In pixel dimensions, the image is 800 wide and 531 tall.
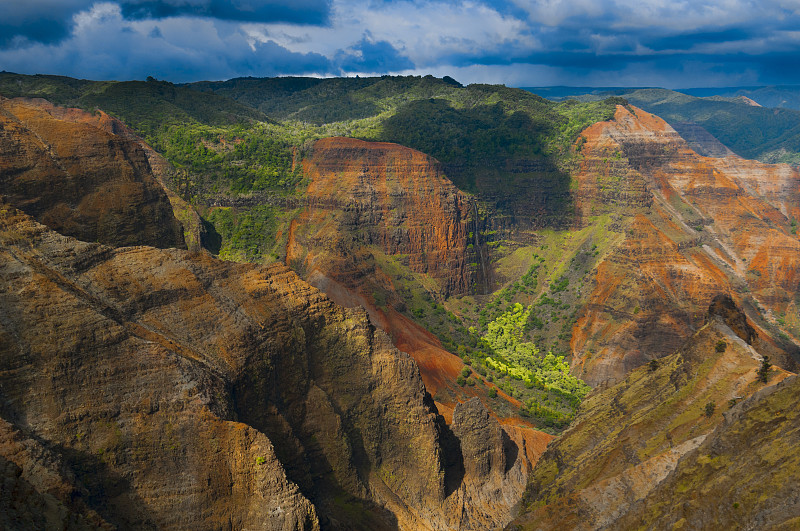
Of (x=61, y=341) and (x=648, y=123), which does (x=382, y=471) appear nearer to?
(x=61, y=341)

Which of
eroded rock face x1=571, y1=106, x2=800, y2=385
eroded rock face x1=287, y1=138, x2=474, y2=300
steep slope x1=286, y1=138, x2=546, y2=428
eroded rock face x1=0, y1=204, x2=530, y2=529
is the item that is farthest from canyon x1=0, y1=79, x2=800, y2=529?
eroded rock face x1=287, y1=138, x2=474, y2=300

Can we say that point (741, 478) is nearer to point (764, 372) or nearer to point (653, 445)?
point (653, 445)

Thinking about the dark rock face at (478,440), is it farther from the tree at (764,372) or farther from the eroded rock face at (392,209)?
the eroded rock face at (392,209)

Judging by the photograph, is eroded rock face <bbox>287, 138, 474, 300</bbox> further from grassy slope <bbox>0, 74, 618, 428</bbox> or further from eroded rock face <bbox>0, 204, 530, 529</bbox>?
eroded rock face <bbox>0, 204, 530, 529</bbox>

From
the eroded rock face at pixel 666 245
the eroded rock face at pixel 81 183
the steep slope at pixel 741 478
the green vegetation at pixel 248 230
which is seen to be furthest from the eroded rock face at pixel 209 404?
the green vegetation at pixel 248 230

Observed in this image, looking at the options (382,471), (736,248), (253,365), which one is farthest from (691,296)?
(253,365)

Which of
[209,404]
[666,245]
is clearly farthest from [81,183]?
[666,245]

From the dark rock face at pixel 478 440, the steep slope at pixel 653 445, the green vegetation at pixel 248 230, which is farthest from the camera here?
the green vegetation at pixel 248 230
